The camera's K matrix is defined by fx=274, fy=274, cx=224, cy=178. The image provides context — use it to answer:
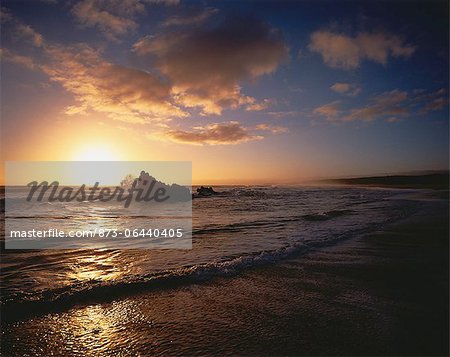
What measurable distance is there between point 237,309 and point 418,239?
8239mm

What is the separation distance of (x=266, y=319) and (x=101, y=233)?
9.77m

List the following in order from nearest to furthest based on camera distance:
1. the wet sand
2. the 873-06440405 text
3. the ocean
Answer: the wet sand → the ocean → the 873-06440405 text

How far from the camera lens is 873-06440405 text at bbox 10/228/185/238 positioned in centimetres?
1102

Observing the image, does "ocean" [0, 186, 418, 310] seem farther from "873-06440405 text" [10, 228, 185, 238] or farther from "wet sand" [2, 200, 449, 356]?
"873-06440405 text" [10, 228, 185, 238]

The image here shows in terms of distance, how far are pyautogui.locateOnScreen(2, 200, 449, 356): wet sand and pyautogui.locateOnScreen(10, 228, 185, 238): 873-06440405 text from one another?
20.4 feet

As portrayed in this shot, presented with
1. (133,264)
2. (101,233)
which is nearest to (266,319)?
(133,264)

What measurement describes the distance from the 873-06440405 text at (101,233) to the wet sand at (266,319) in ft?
20.4

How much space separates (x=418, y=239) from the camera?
9391 millimetres

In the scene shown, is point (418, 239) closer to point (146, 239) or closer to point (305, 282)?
point (305, 282)

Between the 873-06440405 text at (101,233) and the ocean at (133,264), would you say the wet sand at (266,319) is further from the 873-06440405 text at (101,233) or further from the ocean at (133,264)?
the 873-06440405 text at (101,233)

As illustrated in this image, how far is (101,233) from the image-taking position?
462 inches

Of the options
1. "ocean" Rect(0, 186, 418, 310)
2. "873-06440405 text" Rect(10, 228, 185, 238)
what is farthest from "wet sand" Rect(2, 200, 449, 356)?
"873-06440405 text" Rect(10, 228, 185, 238)

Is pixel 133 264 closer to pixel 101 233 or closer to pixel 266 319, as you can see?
pixel 266 319

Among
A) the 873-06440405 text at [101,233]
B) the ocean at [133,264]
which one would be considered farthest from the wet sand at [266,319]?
the 873-06440405 text at [101,233]
